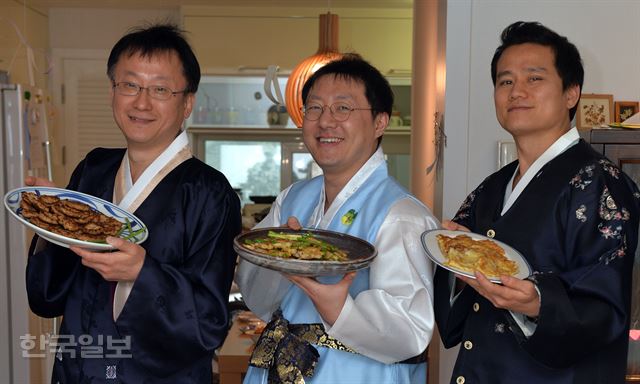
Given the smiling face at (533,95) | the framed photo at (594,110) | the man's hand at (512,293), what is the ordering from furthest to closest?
1. the framed photo at (594,110)
2. the smiling face at (533,95)
3. the man's hand at (512,293)

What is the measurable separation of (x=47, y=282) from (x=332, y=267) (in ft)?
2.66

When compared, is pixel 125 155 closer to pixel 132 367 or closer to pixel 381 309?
pixel 132 367

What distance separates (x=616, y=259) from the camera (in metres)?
1.45

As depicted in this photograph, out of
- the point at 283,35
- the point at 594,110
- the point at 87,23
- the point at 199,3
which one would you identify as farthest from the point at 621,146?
the point at 87,23

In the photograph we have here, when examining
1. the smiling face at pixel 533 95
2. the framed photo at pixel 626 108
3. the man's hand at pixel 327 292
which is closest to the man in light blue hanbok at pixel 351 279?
the man's hand at pixel 327 292

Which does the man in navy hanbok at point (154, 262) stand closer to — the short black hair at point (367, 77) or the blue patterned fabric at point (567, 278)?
the short black hair at point (367, 77)

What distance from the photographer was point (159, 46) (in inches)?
68.4

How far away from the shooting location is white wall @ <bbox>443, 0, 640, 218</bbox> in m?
2.60

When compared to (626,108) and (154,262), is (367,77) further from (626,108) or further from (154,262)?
(626,108)

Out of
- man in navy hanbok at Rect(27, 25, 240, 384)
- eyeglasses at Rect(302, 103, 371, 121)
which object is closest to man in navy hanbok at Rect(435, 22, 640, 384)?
eyeglasses at Rect(302, 103, 371, 121)

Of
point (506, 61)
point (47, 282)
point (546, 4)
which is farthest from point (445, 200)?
point (47, 282)

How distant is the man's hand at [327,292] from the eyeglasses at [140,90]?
585 mm

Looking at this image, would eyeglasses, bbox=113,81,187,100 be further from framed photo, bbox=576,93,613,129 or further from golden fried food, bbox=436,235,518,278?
framed photo, bbox=576,93,613,129

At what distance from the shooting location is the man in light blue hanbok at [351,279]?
5.01 ft
